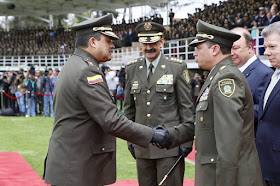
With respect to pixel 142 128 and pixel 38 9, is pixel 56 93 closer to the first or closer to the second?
pixel 142 128

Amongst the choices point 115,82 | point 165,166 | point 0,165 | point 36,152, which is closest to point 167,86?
point 165,166

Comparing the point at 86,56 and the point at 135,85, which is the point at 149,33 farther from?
the point at 86,56

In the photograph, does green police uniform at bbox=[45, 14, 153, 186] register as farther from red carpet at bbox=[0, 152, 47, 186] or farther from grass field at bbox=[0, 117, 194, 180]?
grass field at bbox=[0, 117, 194, 180]

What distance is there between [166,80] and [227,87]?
1458 millimetres

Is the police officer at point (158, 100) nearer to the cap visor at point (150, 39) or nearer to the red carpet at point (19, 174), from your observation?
the cap visor at point (150, 39)

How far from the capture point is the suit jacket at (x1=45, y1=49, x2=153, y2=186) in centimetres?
304

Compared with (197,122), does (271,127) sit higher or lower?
lower

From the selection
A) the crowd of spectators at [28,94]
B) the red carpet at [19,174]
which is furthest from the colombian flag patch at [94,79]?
the crowd of spectators at [28,94]

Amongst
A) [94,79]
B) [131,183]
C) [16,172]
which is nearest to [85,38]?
[94,79]

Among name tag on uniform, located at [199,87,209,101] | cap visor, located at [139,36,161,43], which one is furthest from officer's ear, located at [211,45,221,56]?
cap visor, located at [139,36,161,43]

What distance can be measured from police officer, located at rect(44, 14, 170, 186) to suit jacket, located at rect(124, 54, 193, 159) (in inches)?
35.8

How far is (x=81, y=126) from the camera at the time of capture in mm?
3082

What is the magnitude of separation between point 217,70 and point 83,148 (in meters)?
1.11

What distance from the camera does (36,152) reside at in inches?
336
